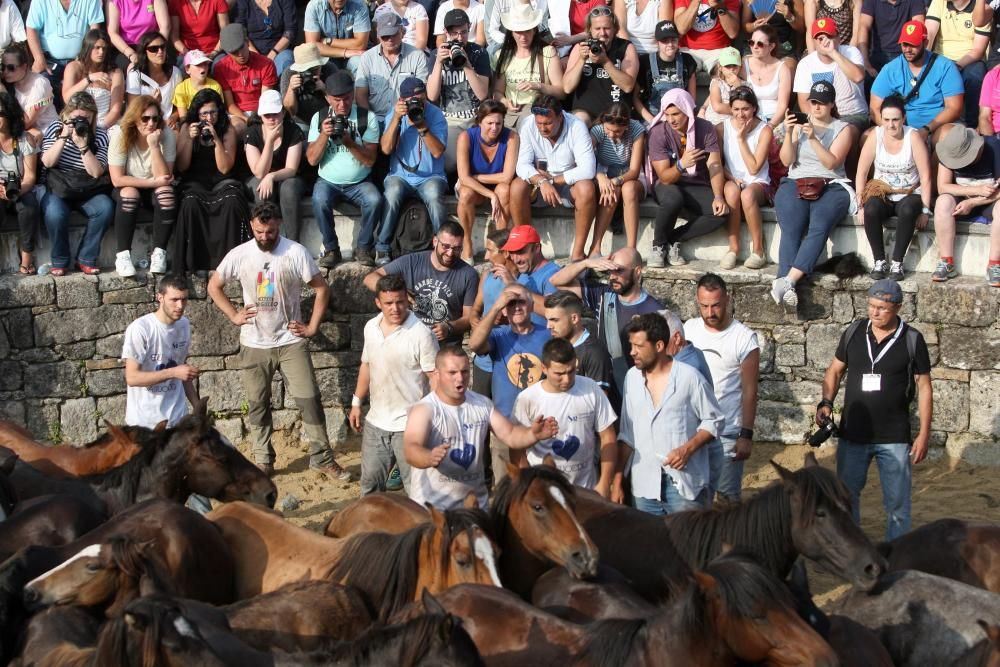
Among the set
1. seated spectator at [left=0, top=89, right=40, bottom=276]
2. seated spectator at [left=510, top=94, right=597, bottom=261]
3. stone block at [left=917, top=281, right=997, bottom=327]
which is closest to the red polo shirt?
seated spectator at [left=0, top=89, right=40, bottom=276]

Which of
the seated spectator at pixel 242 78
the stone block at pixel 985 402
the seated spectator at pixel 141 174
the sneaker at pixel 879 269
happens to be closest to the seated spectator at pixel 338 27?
the seated spectator at pixel 242 78

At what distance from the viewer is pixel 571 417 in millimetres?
8234

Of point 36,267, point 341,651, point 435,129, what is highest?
point 435,129

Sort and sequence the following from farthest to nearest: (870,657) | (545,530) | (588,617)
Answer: (545,530)
(588,617)
(870,657)

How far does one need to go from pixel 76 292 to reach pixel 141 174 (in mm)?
1139

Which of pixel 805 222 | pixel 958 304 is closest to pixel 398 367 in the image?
pixel 805 222

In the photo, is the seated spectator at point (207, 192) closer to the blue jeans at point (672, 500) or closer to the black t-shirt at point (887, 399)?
the blue jeans at point (672, 500)

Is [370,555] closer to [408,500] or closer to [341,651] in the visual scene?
[408,500]

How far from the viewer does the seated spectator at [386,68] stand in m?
12.4

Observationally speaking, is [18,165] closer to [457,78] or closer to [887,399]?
[457,78]

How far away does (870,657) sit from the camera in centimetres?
600

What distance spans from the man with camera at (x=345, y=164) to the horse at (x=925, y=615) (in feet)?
20.4

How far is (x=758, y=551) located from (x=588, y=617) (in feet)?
3.40

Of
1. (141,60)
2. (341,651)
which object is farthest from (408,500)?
(141,60)
